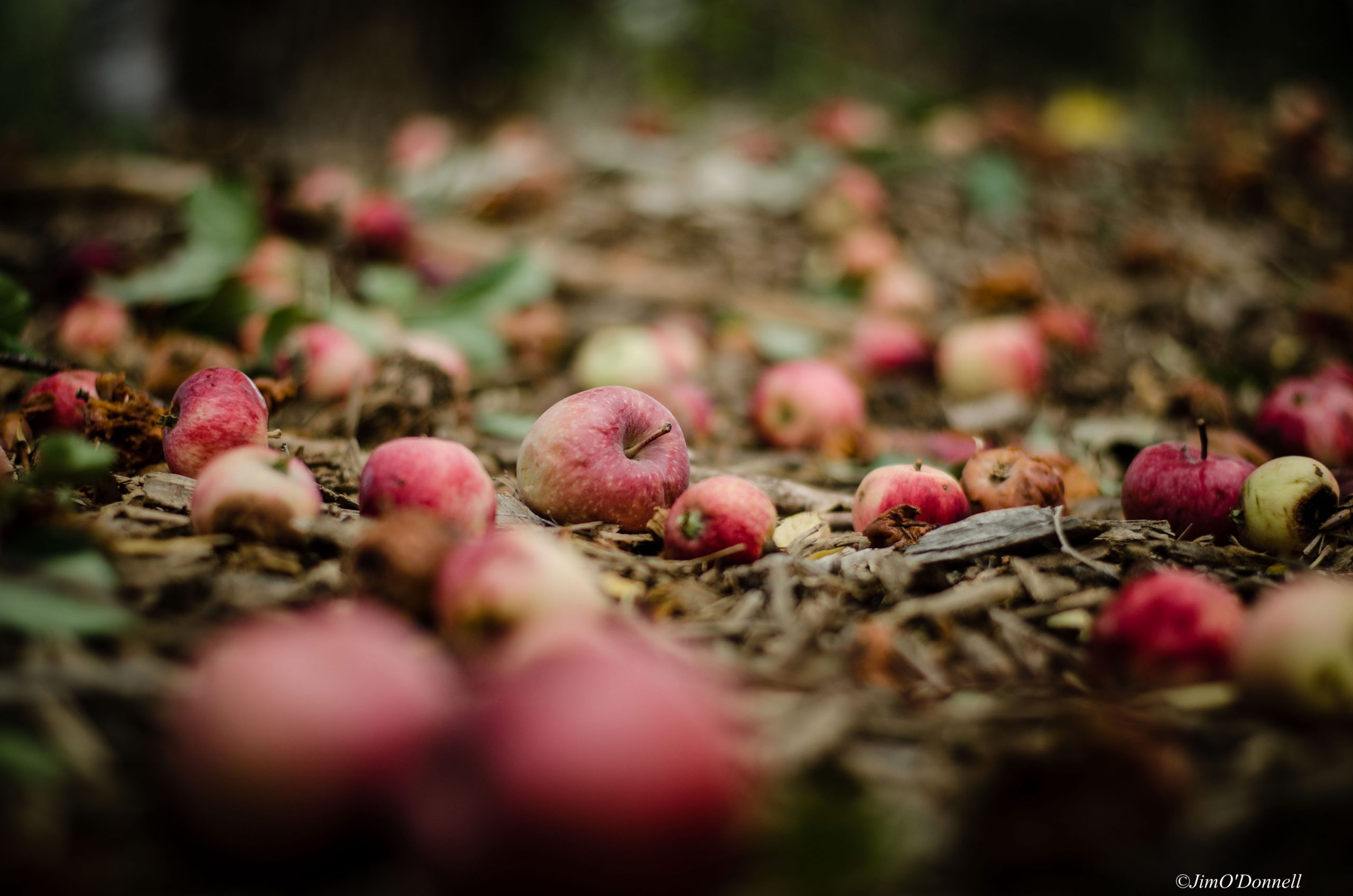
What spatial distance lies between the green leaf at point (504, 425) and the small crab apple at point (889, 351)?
1500 mm

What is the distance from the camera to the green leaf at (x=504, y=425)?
7.54 ft

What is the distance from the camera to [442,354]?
2617 millimetres

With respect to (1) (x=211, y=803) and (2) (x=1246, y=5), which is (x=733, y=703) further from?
(2) (x=1246, y=5)

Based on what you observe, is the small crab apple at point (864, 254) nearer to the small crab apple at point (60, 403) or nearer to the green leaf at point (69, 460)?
the small crab apple at point (60, 403)

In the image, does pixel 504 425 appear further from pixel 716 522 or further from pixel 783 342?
pixel 783 342

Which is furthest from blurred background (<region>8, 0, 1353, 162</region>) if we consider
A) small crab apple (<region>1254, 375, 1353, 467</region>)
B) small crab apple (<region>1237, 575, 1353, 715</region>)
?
small crab apple (<region>1237, 575, 1353, 715</region>)

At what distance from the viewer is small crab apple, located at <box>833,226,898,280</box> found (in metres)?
3.82

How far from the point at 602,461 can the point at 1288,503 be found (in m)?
1.42

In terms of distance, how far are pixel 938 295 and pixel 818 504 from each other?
233 cm

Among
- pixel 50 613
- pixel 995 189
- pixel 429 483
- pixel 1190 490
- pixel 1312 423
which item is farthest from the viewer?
pixel 995 189

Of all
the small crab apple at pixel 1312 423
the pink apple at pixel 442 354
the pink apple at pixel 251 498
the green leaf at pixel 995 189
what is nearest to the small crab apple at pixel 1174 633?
the small crab apple at pixel 1312 423

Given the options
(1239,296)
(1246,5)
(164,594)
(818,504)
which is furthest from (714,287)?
(1246,5)

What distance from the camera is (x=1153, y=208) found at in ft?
14.7

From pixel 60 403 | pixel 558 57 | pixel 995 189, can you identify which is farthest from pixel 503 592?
pixel 558 57
